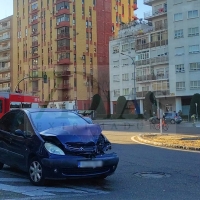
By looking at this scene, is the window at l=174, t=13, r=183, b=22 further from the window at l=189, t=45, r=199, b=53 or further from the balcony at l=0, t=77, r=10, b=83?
the balcony at l=0, t=77, r=10, b=83

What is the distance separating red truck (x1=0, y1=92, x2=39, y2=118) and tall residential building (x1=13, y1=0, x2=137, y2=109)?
131ft

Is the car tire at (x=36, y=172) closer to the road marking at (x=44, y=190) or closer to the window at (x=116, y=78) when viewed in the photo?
the road marking at (x=44, y=190)

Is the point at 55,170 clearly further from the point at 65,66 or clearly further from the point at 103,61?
the point at 103,61

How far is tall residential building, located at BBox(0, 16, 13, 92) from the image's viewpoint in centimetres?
8131

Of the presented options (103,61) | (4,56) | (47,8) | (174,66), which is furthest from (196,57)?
(4,56)

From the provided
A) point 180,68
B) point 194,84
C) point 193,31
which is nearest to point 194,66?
point 180,68

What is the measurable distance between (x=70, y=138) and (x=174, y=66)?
158ft

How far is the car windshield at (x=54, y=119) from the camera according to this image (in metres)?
7.37

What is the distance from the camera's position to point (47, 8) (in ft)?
232

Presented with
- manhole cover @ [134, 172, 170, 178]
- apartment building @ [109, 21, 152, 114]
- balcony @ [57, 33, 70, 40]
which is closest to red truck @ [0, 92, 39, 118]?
manhole cover @ [134, 172, 170, 178]

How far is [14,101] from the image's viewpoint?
20469mm

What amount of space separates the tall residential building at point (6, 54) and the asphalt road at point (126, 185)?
75149mm

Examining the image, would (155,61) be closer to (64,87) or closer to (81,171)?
(64,87)

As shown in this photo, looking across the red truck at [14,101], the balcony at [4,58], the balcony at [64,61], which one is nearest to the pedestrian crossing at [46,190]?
the red truck at [14,101]
